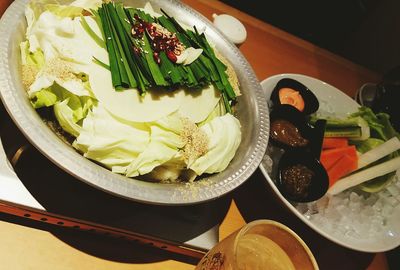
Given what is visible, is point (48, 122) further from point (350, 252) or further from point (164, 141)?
point (350, 252)

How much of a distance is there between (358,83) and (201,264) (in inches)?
99.9

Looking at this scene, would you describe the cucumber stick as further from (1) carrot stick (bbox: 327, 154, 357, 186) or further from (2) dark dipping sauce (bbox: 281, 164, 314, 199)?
(2) dark dipping sauce (bbox: 281, 164, 314, 199)

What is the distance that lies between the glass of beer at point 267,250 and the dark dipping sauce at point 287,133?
0.87 m

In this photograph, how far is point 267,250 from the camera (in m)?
1.47

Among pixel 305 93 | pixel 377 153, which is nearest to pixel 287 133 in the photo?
pixel 305 93

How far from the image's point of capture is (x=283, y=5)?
5.28 meters

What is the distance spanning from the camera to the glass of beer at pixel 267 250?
138 centimetres

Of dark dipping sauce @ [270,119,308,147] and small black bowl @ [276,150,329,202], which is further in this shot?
dark dipping sauce @ [270,119,308,147]

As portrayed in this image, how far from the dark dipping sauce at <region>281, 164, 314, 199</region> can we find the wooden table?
10 centimetres

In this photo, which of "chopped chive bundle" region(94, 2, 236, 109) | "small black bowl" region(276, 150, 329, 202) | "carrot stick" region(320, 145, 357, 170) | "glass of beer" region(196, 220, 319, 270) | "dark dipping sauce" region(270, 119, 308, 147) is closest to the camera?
"glass of beer" region(196, 220, 319, 270)

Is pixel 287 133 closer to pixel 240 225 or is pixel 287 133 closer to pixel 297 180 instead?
pixel 297 180

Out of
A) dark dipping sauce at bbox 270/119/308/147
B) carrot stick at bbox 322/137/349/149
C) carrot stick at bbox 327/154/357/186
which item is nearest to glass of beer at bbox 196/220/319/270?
dark dipping sauce at bbox 270/119/308/147

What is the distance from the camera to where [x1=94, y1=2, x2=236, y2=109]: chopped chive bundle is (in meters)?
1.63

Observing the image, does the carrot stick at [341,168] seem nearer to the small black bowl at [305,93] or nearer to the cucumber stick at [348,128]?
the cucumber stick at [348,128]
